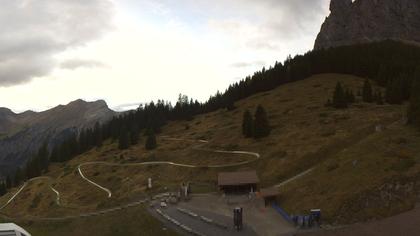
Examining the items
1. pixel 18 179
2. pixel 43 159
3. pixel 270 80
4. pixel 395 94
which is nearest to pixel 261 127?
pixel 395 94

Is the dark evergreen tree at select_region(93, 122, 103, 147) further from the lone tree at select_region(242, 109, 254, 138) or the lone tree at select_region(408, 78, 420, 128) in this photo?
the lone tree at select_region(408, 78, 420, 128)

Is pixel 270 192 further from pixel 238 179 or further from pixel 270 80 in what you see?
pixel 270 80

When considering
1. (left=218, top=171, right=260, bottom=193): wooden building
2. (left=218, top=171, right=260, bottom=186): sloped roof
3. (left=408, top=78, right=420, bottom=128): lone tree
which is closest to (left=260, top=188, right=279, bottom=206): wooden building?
(left=218, top=171, right=260, bottom=193): wooden building

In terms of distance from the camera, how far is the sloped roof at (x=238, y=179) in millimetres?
69562

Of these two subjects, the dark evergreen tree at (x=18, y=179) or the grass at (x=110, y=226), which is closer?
the grass at (x=110, y=226)

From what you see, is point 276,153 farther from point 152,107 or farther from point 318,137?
point 152,107

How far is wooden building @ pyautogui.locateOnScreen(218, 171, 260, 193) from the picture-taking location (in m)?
69.6

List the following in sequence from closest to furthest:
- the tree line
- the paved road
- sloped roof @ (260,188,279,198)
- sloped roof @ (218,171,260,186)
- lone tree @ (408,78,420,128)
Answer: the paved road, sloped roof @ (260,188,279,198), lone tree @ (408,78,420,128), sloped roof @ (218,171,260,186), the tree line

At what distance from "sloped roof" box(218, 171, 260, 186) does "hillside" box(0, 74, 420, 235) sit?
3.02 metres

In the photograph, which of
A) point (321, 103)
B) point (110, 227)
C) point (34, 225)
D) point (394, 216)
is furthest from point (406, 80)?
point (34, 225)

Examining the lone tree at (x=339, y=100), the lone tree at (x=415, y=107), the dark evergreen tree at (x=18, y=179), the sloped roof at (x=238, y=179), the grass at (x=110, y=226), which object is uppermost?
the lone tree at (x=339, y=100)

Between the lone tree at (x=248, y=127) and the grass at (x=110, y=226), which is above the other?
the lone tree at (x=248, y=127)

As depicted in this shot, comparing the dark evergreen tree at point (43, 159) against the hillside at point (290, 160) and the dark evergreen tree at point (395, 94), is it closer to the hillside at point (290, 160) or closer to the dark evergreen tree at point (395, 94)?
the hillside at point (290, 160)

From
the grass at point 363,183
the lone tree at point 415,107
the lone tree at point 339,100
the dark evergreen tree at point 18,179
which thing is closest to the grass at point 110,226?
the grass at point 363,183
